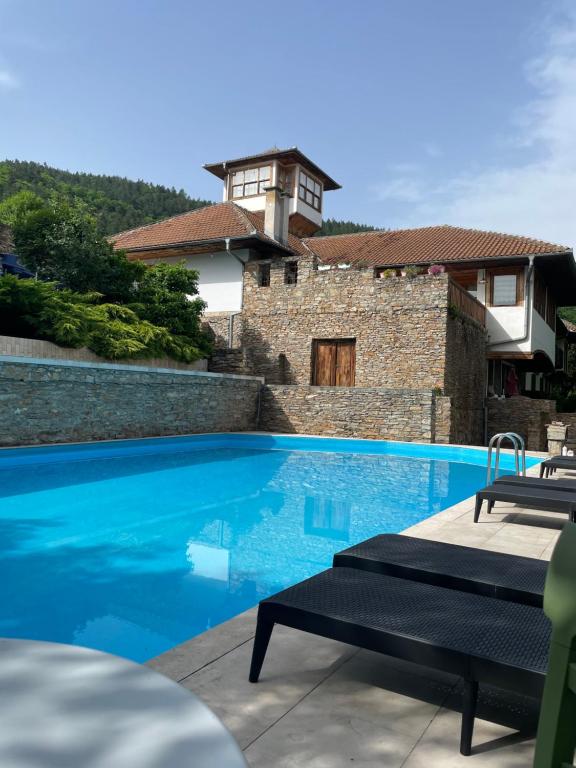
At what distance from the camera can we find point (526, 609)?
2.39 m

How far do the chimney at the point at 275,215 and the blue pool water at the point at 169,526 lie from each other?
11.3 m

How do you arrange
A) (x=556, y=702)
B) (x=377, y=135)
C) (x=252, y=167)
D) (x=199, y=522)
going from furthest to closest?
(x=252, y=167)
(x=377, y=135)
(x=199, y=522)
(x=556, y=702)

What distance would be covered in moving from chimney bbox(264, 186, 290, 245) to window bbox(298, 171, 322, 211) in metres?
5.95

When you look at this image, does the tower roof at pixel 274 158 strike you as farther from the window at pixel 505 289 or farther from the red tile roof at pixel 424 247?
the window at pixel 505 289

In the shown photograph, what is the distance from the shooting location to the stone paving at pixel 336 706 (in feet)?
6.26

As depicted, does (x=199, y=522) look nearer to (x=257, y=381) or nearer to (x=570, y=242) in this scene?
(x=257, y=381)

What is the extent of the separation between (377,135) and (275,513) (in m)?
9.79

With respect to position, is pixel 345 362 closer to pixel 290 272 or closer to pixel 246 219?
pixel 290 272

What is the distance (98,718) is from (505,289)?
68.0 feet

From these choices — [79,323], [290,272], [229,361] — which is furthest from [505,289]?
[79,323]

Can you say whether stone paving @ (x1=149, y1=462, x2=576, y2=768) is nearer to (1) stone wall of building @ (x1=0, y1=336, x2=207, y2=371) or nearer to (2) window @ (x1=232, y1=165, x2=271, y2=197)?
(1) stone wall of building @ (x1=0, y1=336, x2=207, y2=371)

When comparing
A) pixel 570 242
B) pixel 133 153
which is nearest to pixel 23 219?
pixel 133 153

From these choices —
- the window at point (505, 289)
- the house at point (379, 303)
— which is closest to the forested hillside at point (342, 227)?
the house at point (379, 303)

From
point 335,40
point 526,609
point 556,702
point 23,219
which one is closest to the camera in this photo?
point 556,702
